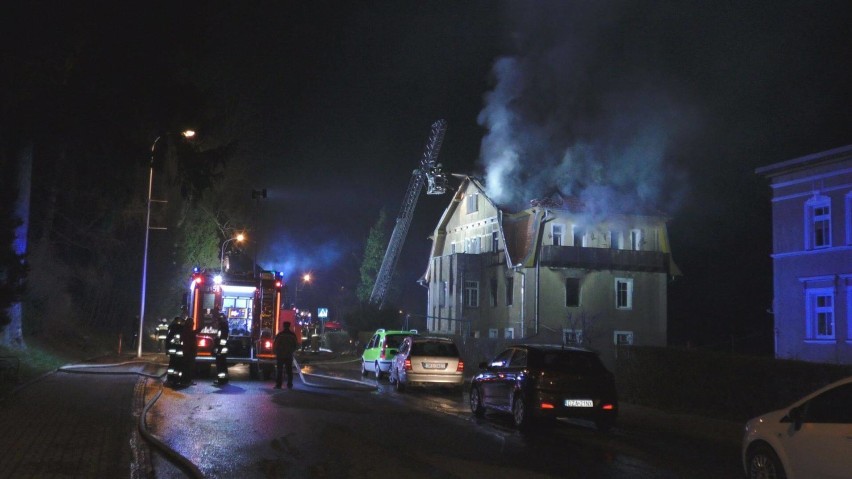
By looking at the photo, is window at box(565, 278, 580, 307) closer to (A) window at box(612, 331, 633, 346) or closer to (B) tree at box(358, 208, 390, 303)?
(A) window at box(612, 331, 633, 346)

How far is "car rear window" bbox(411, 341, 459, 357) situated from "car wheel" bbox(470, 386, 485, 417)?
508cm

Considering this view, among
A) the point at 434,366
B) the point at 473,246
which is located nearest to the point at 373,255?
the point at 473,246

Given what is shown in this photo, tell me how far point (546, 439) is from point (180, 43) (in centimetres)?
1066

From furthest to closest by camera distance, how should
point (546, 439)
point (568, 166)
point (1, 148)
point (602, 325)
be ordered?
1. point (602, 325)
2. point (568, 166)
3. point (1, 148)
4. point (546, 439)

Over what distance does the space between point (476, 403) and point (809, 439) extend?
9198mm

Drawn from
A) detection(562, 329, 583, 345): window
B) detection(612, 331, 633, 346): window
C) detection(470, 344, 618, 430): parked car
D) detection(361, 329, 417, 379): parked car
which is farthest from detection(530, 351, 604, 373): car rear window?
detection(612, 331, 633, 346): window

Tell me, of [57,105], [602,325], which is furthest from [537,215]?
[57,105]

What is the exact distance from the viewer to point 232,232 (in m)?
45.6

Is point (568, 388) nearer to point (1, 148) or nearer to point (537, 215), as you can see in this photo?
point (1, 148)

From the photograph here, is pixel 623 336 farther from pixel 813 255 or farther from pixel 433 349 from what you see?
pixel 433 349

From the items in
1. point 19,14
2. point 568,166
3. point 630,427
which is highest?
point 568,166

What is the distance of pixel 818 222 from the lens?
3138 centimetres

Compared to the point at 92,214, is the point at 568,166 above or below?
above

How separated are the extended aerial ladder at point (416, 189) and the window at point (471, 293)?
36.6 feet
